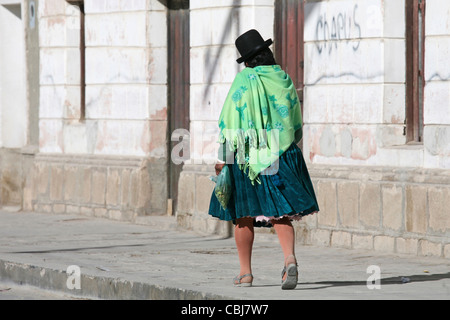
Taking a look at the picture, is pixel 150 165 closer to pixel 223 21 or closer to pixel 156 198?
pixel 156 198

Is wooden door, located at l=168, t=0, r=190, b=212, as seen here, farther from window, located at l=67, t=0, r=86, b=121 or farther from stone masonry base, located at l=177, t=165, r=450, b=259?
stone masonry base, located at l=177, t=165, r=450, b=259

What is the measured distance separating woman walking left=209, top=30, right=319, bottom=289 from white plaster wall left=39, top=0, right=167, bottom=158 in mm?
5992

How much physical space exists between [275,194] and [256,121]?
51 cm

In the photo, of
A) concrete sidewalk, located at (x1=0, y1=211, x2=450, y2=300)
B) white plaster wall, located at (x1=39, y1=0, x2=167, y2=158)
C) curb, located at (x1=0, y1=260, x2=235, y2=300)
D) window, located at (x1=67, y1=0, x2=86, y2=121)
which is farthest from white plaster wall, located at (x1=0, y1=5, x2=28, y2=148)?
curb, located at (x1=0, y1=260, x2=235, y2=300)

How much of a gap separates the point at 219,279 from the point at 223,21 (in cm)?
452

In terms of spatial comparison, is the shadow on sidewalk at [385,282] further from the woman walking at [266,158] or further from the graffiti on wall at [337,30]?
the graffiti on wall at [337,30]

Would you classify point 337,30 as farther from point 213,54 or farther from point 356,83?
point 213,54

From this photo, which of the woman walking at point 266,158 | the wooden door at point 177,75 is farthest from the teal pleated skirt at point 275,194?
the wooden door at point 177,75

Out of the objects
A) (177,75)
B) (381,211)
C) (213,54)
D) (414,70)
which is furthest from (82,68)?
(381,211)

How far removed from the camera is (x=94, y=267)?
32.4ft

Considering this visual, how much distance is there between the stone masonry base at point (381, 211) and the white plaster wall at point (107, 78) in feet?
10.2

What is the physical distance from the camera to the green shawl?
8.35 m

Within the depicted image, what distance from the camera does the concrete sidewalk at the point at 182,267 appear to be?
8.38m

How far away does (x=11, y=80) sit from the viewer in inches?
670
